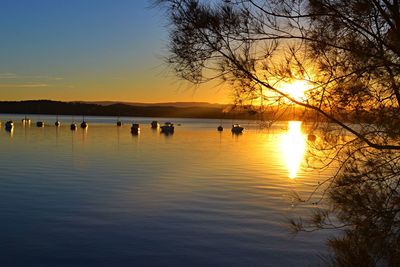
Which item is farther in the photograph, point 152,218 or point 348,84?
point 152,218

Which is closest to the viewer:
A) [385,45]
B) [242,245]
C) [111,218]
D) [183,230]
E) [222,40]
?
[385,45]

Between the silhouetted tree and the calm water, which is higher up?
the silhouetted tree

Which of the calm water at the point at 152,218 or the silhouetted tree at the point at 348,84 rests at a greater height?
the silhouetted tree at the point at 348,84

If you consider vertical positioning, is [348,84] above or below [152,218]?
above

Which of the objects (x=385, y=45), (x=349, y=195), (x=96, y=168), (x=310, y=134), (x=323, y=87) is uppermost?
(x=385, y=45)

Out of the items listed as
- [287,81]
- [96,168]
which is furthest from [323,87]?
[96,168]

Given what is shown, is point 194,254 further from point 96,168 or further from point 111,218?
point 96,168

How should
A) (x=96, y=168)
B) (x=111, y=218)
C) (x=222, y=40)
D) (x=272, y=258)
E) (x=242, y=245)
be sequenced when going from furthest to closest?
(x=96, y=168) < (x=111, y=218) < (x=242, y=245) < (x=272, y=258) < (x=222, y=40)

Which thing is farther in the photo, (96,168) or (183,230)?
(96,168)

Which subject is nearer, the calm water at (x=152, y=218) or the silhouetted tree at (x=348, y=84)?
the silhouetted tree at (x=348, y=84)

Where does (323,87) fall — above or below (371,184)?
above

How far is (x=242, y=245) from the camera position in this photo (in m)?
10.7

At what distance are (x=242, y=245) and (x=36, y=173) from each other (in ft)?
48.8

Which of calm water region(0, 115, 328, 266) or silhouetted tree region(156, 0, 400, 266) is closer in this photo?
silhouetted tree region(156, 0, 400, 266)
